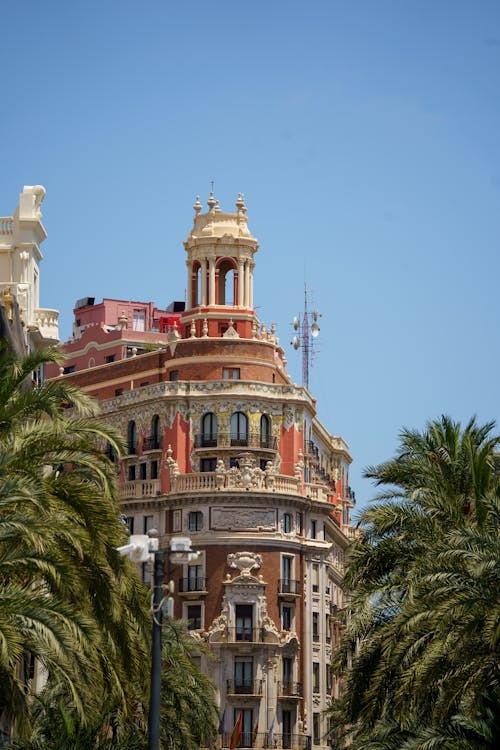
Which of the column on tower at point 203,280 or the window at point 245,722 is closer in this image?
the window at point 245,722

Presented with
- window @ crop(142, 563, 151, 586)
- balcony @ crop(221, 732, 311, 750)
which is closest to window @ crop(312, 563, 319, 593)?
balcony @ crop(221, 732, 311, 750)

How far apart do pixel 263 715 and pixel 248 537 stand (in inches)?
413

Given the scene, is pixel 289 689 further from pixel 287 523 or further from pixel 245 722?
pixel 287 523

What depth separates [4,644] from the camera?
114ft

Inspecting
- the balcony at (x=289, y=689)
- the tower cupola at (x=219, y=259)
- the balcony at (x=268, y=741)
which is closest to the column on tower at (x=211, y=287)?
the tower cupola at (x=219, y=259)

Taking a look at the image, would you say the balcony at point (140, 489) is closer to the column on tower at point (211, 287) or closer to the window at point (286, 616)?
the window at point (286, 616)

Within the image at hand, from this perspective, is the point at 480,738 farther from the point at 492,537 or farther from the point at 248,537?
the point at 248,537

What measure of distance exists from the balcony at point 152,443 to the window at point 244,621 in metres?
11.7

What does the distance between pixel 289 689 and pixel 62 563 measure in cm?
7052

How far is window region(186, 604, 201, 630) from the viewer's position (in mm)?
106688

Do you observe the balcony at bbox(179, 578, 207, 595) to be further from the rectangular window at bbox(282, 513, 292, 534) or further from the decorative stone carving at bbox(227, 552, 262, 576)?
the rectangular window at bbox(282, 513, 292, 534)

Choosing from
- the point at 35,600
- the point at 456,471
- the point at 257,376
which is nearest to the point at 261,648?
the point at 257,376

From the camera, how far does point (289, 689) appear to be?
107 m

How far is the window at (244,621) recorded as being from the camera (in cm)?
10638
